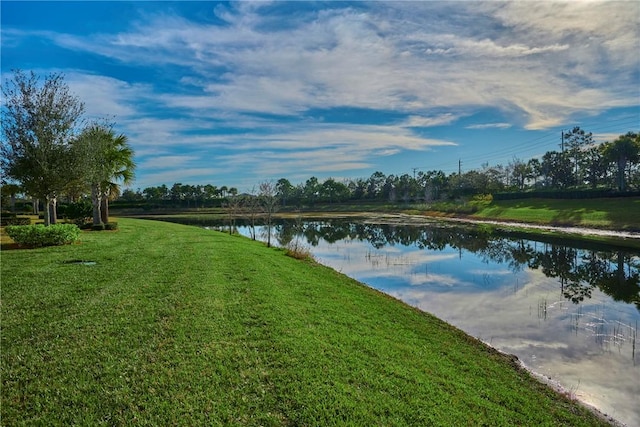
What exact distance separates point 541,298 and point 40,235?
719 inches

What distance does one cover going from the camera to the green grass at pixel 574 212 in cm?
3247

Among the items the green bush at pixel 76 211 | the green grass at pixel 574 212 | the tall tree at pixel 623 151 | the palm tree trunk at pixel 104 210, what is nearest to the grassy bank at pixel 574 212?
the green grass at pixel 574 212

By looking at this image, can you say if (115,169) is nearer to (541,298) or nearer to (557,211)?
Result: (541,298)

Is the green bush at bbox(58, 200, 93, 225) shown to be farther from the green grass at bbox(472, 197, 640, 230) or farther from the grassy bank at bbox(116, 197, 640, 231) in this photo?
the green grass at bbox(472, 197, 640, 230)

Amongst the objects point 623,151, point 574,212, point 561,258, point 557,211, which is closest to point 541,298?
point 561,258

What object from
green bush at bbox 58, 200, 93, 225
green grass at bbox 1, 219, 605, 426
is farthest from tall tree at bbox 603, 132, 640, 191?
green bush at bbox 58, 200, 93, 225

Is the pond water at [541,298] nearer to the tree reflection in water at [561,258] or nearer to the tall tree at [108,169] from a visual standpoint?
the tree reflection in water at [561,258]

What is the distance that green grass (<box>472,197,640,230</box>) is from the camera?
32469 mm

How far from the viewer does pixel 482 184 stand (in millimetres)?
70250

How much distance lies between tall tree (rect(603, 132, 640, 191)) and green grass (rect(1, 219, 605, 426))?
54.4 metres

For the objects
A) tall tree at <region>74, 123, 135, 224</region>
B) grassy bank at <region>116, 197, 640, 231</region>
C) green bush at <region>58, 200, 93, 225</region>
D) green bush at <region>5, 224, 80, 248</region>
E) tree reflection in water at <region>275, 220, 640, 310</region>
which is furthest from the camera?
grassy bank at <region>116, 197, 640, 231</region>

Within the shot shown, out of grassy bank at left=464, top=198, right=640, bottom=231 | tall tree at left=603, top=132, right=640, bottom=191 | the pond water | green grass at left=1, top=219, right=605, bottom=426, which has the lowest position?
the pond water

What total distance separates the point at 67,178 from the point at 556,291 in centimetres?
1983

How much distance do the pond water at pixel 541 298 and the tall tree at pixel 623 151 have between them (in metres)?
32.9
